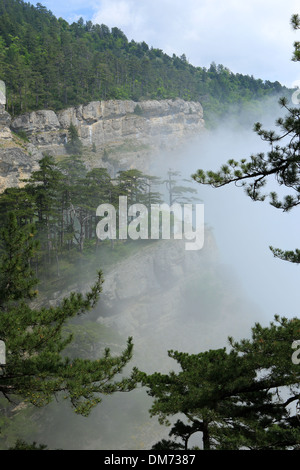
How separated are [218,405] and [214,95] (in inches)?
3962

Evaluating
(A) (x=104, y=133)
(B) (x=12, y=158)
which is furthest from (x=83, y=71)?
(B) (x=12, y=158)

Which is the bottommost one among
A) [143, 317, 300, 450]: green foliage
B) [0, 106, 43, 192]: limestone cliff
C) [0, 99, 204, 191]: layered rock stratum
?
[143, 317, 300, 450]: green foliage

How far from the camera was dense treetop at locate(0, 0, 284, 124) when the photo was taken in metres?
49.2

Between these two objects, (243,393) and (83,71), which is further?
(83,71)

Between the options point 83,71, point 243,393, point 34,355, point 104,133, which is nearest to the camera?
point 243,393

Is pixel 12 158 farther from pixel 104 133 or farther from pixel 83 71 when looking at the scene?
pixel 83 71

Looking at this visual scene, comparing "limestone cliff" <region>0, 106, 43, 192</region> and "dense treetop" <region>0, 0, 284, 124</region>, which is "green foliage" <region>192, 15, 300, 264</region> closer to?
"limestone cliff" <region>0, 106, 43, 192</region>

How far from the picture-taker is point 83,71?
58.0m

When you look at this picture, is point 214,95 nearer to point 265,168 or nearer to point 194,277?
point 194,277

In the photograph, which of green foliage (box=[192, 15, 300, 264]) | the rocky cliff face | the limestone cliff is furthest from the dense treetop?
green foliage (box=[192, 15, 300, 264])

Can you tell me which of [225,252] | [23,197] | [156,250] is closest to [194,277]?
[156,250]

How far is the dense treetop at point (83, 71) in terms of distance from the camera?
49.2 meters

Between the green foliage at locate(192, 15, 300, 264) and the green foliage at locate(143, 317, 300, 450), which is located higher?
the green foliage at locate(192, 15, 300, 264)

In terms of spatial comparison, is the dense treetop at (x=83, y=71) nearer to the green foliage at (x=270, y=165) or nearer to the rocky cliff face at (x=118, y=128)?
the rocky cliff face at (x=118, y=128)
